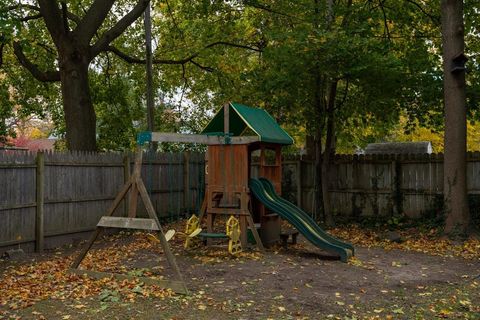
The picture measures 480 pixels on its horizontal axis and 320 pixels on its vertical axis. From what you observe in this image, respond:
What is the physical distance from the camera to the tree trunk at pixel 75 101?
13375mm

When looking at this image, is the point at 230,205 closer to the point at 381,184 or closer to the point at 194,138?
the point at 194,138

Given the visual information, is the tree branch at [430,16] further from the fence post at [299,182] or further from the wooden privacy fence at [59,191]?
the wooden privacy fence at [59,191]

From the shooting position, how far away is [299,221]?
32.5ft

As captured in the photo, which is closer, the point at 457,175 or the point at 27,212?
the point at 27,212

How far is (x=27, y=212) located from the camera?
9.94m

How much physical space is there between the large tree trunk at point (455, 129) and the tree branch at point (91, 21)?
8989 millimetres

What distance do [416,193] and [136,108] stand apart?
42.6ft

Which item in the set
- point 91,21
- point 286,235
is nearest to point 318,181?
point 286,235

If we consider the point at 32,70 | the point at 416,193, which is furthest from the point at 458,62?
the point at 32,70

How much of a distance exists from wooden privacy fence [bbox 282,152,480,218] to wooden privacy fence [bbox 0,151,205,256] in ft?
15.0

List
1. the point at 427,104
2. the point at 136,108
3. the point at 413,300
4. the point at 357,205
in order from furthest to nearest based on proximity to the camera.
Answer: the point at 136,108 → the point at 357,205 → the point at 427,104 → the point at 413,300

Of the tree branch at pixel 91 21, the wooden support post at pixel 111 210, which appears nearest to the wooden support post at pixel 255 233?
the wooden support post at pixel 111 210

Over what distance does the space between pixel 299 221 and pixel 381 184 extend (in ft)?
17.4

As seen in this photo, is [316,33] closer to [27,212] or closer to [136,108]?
[27,212]
